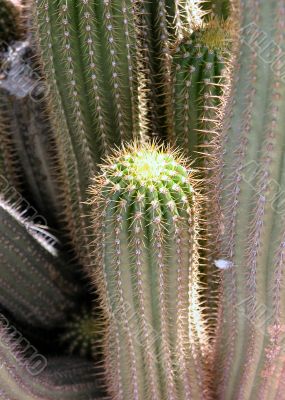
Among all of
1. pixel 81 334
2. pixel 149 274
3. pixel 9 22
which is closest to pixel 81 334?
pixel 81 334

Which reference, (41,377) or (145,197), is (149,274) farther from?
(41,377)

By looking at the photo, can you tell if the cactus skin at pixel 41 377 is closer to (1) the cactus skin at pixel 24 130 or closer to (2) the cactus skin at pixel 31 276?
(2) the cactus skin at pixel 31 276

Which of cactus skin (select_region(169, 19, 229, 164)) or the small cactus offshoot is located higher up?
cactus skin (select_region(169, 19, 229, 164))

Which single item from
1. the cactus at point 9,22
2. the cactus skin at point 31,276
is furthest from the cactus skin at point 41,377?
the cactus at point 9,22

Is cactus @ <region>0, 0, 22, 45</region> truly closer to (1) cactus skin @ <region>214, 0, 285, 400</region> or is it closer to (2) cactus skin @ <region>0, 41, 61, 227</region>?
(2) cactus skin @ <region>0, 41, 61, 227</region>

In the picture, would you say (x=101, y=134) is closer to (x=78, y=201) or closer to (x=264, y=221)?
(x=78, y=201)

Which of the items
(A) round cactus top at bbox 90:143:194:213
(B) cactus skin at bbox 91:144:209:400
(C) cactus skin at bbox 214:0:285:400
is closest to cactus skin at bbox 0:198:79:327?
(B) cactus skin at bbox 91:144:209:400

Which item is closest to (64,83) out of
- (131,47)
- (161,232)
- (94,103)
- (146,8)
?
(94,103)
